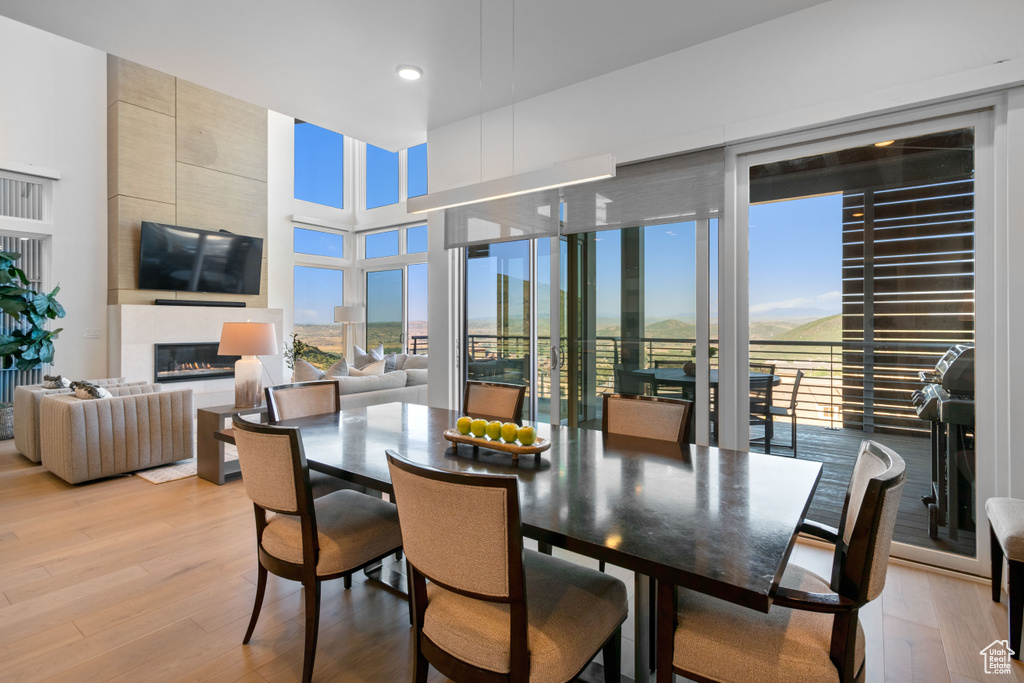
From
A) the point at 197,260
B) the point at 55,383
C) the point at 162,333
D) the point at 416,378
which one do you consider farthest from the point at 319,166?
the point at 55,383

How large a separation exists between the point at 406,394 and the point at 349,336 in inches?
170

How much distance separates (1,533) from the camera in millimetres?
2861

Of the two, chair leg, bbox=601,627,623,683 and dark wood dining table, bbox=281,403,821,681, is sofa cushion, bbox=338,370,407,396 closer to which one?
dark wood dining table, bbox=281,403,821,681

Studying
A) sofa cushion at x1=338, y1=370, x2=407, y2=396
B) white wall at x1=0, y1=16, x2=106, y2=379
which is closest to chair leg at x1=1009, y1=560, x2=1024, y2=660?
sofa cushion at x1=338, y1=370, x2=407, y2=396

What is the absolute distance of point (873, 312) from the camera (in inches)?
103

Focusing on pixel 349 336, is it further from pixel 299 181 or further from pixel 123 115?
pixel 123 115

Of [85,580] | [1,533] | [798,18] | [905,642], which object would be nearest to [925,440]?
[905,642]

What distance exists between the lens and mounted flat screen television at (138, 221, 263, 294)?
604 cm

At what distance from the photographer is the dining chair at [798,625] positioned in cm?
107

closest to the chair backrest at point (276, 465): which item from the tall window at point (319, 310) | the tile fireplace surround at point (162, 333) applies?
the tile fireplace surround at point (162, 333)

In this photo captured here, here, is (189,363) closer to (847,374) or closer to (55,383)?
(55,383)

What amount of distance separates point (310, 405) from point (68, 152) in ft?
18.2

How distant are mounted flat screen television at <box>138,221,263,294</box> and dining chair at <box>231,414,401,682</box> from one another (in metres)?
5.62

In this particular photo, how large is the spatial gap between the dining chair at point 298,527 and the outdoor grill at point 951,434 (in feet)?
8.50
